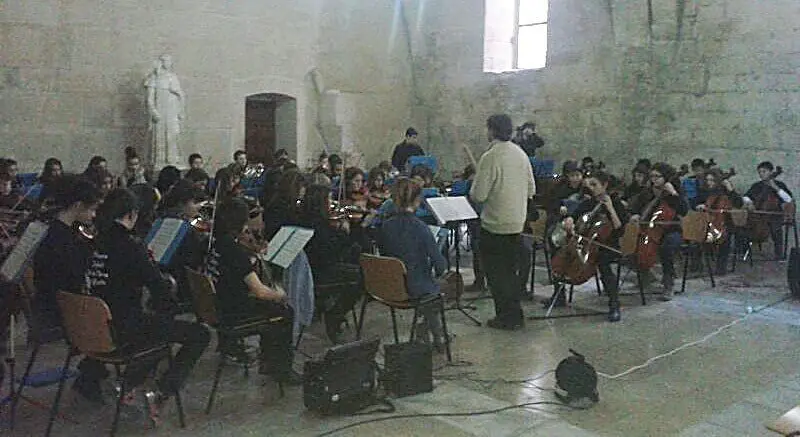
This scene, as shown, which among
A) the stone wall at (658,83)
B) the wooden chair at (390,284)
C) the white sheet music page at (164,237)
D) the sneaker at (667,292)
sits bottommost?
the sneaker at (667,292)

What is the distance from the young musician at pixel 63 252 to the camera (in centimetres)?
390

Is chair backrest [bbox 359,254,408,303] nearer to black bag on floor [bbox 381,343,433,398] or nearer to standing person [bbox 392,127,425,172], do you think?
black bag on floor [bbox 381,343,433,398]

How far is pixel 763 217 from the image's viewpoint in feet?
29.2

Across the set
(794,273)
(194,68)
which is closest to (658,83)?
(794,273)

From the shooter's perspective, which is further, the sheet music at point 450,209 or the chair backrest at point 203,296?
the sheet music at point 450,209

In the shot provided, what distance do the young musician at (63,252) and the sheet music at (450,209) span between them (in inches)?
103

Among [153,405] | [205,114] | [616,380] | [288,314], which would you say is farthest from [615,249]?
[205,114]

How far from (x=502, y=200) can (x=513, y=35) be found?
8.96 metres

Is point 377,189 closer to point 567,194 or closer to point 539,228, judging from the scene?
point 539,228

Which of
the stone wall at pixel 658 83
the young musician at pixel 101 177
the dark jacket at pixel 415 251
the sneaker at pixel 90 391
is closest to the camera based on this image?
the sneaker at pixel 90 391

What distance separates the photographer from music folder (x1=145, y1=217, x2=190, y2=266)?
14.5ft

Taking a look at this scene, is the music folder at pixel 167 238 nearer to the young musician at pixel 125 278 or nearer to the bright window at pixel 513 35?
the young musician at pixel 125 278

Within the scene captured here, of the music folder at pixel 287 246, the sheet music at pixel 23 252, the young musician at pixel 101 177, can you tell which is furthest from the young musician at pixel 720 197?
the sheet music at pixel 23 252

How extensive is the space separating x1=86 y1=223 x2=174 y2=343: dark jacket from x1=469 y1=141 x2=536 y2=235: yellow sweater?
2661 millimetres
